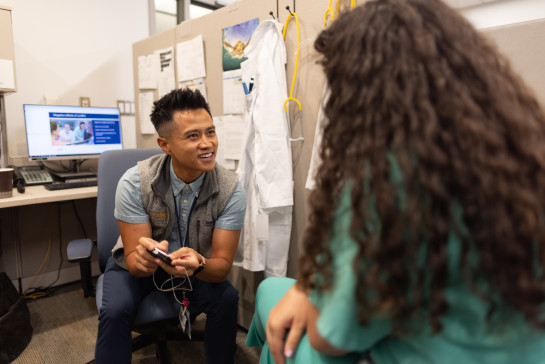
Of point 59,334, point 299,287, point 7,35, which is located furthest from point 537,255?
point 7,35

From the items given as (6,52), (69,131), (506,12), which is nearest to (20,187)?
(69,131)

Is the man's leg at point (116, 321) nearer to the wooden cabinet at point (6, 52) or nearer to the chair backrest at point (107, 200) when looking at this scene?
the chair backrest at point (107, 200)

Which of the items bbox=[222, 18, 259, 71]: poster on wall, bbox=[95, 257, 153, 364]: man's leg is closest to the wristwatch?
bbox=[95, 257, 153, 364]: man's leg

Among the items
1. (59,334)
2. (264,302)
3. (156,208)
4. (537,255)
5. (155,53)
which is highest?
(155,53)

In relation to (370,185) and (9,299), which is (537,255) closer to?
(370,185)

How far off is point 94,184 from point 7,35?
3.00 ft

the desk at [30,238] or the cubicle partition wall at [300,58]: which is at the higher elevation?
the cubicle partition wall at [300,58]

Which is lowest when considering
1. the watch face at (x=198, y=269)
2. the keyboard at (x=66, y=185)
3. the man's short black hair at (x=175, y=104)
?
the watch face at (x=198, y=269)

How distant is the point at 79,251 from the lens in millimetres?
1413

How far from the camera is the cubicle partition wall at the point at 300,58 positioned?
3.30 feet

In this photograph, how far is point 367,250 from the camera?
1.61 feet

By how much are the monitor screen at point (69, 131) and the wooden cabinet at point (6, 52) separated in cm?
18

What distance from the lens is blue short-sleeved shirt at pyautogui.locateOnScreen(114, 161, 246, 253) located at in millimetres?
1327

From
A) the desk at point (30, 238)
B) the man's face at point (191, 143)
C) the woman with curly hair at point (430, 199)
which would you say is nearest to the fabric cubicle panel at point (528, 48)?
the woman with curly hair at point (430, 199)
